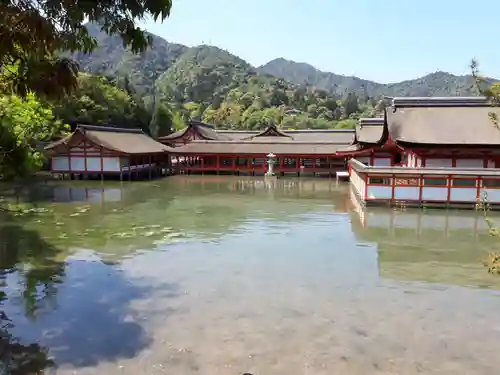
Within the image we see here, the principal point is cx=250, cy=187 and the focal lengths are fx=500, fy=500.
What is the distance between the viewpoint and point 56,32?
5.66m

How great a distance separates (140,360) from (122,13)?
4956mm

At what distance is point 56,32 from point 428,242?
13.7 metres

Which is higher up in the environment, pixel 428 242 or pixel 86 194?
pixel 428 242

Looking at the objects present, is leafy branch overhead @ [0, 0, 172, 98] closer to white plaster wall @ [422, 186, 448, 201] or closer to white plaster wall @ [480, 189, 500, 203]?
white plaster wall @ [422, 186, 448, 201]

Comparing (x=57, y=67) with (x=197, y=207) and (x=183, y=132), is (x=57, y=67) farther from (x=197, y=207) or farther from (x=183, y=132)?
(x=183, y=132)

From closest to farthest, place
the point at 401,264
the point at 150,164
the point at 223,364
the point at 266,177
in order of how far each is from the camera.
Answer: the point at 223,364 → the point at 401,264 → the point at 266,177 → the point at 150,164

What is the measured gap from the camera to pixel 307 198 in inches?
1099

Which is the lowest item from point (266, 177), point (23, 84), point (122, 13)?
point (266, 177)

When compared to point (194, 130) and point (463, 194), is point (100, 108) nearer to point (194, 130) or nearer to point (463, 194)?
point (194, 130)

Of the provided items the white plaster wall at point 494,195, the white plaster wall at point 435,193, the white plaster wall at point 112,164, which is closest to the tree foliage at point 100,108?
the white plaster wall at point 112,164

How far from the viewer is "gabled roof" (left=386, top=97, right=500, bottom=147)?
24.2 meters

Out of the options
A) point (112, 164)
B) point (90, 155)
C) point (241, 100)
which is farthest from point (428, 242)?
point (241, 100)

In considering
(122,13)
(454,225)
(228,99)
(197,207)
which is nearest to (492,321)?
(122,13)

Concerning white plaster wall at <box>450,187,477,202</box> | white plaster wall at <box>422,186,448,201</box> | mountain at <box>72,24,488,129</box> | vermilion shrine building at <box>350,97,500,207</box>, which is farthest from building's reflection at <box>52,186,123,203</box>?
mountain at <box>72,24,488,129</box>
